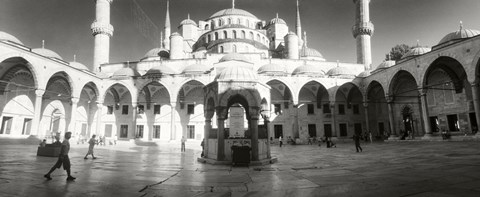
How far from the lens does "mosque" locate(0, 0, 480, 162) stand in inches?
711

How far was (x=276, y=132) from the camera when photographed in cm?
2650

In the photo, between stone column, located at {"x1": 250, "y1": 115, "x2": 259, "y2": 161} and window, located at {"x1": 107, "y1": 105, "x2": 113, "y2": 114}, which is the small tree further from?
window, located at {"x1": 107, "y1": 105, "x2": 113, "y2": 114}

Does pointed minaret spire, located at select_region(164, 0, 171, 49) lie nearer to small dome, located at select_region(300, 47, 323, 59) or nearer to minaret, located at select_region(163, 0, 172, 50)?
minaret, located at select_region(163, 0, 172, 50)

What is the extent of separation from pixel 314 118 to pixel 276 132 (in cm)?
406

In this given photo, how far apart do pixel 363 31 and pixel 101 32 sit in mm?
27594

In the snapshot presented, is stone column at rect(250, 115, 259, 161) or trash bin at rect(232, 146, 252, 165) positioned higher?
stone column at rect(250, 115, 259, 161)

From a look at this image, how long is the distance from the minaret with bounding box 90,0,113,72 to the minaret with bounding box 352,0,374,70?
26.7 meters

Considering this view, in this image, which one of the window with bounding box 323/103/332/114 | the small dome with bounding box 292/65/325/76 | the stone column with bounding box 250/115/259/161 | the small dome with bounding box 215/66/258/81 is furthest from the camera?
the window with bounding box 323/103/332/114

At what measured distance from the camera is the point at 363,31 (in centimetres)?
2872

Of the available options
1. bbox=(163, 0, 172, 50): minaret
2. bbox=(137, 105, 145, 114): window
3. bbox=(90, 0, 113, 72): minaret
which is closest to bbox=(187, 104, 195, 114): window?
bbox=(137, 105, 145, 114): window

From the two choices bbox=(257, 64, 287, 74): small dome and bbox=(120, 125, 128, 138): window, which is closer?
bbox=(257, 64, 287, 74): small dome

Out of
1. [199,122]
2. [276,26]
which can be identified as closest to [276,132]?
[199,122]

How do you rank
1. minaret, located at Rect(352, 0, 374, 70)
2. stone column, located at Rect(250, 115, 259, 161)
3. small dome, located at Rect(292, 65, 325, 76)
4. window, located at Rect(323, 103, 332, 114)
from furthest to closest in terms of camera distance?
minaret, located at Rect(352, 0, 374, 70), window, located at Rect(323, 103, 332, 114), small dome, located at Rect(292, 65, 325, 76), stone column, located at Rect(250, 115, 259, 161)

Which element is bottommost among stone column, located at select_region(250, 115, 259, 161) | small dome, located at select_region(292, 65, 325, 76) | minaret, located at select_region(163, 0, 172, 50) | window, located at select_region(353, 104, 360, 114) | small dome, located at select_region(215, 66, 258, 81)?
stone column, located at select_region(250, 115, 259, 161)
